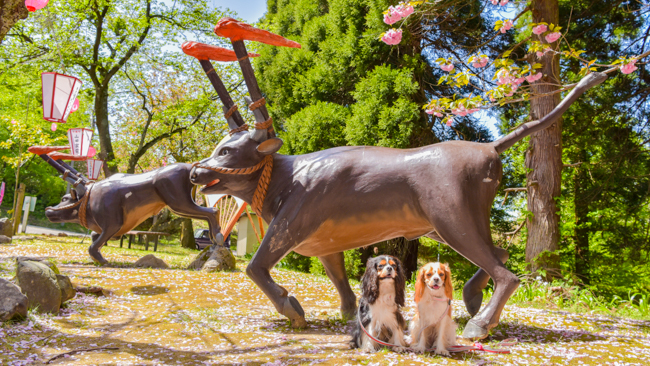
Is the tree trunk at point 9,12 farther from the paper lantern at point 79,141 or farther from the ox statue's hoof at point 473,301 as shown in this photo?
the paper lantern at point 79,141

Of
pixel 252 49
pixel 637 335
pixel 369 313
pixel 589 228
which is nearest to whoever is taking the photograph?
pixel 369 313

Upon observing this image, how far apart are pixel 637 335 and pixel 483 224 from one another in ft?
6.21

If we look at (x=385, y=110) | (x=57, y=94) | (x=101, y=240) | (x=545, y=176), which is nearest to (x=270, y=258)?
(x=101, y=240)

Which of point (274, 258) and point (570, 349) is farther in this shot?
point (274, 258)

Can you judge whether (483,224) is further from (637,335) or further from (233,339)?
(233,339)

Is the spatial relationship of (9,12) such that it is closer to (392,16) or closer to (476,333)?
(392,16)

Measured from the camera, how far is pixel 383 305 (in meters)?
2.95

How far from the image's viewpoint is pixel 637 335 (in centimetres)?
374

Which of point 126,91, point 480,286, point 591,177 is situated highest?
point 126,91

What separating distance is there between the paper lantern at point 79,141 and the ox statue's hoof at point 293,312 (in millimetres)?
7628

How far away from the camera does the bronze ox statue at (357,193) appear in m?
3.15

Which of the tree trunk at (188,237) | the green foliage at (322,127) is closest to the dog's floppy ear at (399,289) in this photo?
the green foliage at (322,127)

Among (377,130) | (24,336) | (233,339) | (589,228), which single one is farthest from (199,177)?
(589,228)

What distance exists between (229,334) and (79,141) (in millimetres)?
7447
